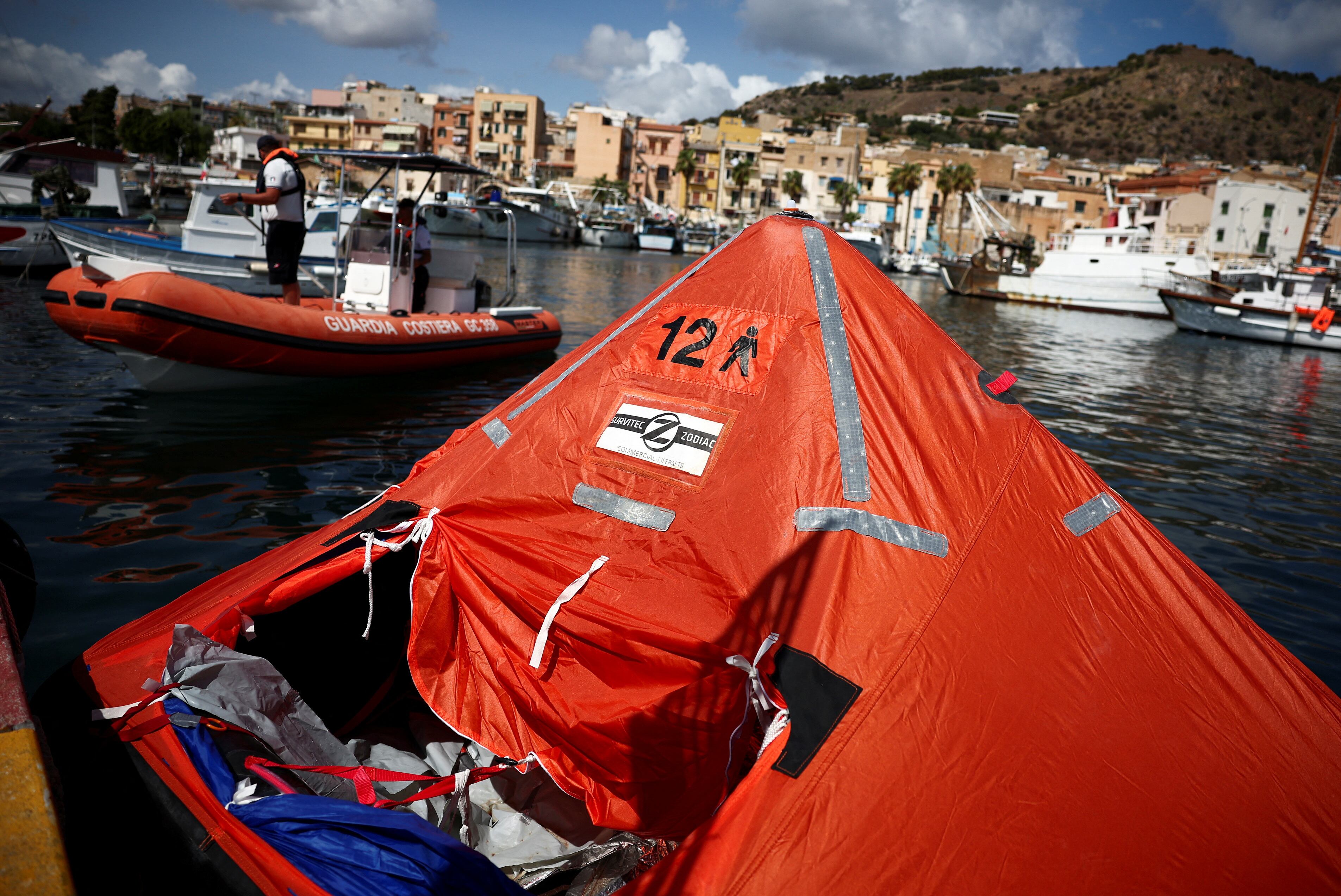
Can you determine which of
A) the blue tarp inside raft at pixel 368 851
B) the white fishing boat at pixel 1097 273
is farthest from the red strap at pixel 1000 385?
the white fishing boat at pixel 1097 273

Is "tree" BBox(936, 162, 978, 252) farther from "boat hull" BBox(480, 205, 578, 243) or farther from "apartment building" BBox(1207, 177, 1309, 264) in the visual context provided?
"boat hull" BBox(480, 205, 578, 243)

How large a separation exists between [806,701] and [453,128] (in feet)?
348

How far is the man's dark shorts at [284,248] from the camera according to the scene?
9.66 metres

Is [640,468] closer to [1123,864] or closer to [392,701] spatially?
[392,701]

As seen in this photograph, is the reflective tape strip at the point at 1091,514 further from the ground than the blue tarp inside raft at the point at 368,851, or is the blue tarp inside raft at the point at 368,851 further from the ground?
the reflective tape strip at the point at 1091,514

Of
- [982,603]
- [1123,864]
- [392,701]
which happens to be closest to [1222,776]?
[1123,864]

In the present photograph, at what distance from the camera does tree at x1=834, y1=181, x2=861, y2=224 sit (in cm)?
7150

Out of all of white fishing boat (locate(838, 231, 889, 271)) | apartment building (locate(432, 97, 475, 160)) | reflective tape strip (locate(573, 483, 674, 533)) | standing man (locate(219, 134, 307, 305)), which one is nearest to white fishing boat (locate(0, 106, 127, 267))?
standing man (locate(219, 134, 307, 305))

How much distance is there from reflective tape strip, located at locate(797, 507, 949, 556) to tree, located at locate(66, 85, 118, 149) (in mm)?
83021

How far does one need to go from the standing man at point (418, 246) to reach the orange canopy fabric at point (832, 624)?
8000mm

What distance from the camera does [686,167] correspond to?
269 feet

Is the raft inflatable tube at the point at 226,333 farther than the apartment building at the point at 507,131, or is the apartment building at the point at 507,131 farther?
the apartment building at the point at 507,131

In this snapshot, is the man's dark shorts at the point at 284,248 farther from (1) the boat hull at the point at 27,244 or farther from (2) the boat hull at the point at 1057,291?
(2) the boat hull at the point at 1057,291

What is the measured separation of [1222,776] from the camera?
105 inches
